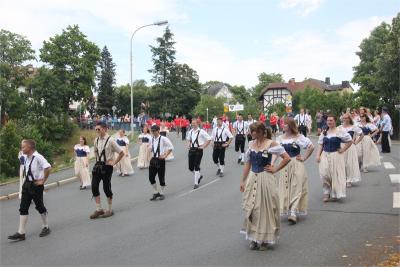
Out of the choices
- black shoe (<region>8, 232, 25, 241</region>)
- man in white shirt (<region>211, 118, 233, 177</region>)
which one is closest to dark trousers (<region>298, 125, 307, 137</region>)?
man in white shirt (<region>211, 118, 233, 177</region>)

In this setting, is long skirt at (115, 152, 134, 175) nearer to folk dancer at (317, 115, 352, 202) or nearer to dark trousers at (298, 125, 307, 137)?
folk dancer at (317, 115, 352, 202)

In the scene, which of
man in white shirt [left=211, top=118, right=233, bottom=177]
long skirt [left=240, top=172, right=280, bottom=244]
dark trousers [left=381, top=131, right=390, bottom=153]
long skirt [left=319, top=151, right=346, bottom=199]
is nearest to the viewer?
long skirt [left=240, top=172, right=280, bottom=244]

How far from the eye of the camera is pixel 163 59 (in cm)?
9175

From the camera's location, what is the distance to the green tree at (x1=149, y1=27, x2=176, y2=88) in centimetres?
9138

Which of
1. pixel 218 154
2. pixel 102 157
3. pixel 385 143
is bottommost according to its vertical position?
pixel 218 154

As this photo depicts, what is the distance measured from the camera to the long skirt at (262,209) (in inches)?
304

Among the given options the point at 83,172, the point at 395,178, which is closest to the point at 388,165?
the point at 395,178

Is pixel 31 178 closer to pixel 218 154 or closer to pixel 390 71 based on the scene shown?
pixel 218 154

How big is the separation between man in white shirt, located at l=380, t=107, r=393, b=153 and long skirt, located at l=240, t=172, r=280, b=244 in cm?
1467

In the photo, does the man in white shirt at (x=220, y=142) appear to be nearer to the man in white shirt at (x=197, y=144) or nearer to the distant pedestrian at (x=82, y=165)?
the man in white shirt at (x=197, y=144)

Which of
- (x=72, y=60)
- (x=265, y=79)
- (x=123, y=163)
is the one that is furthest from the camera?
(x=265, y=79)

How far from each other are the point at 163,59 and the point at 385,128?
72.6 metres

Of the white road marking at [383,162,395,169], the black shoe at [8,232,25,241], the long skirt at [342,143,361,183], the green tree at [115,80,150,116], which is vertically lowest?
the black shoe at [8,232,25,241]

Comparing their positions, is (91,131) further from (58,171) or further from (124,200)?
(124,200)
